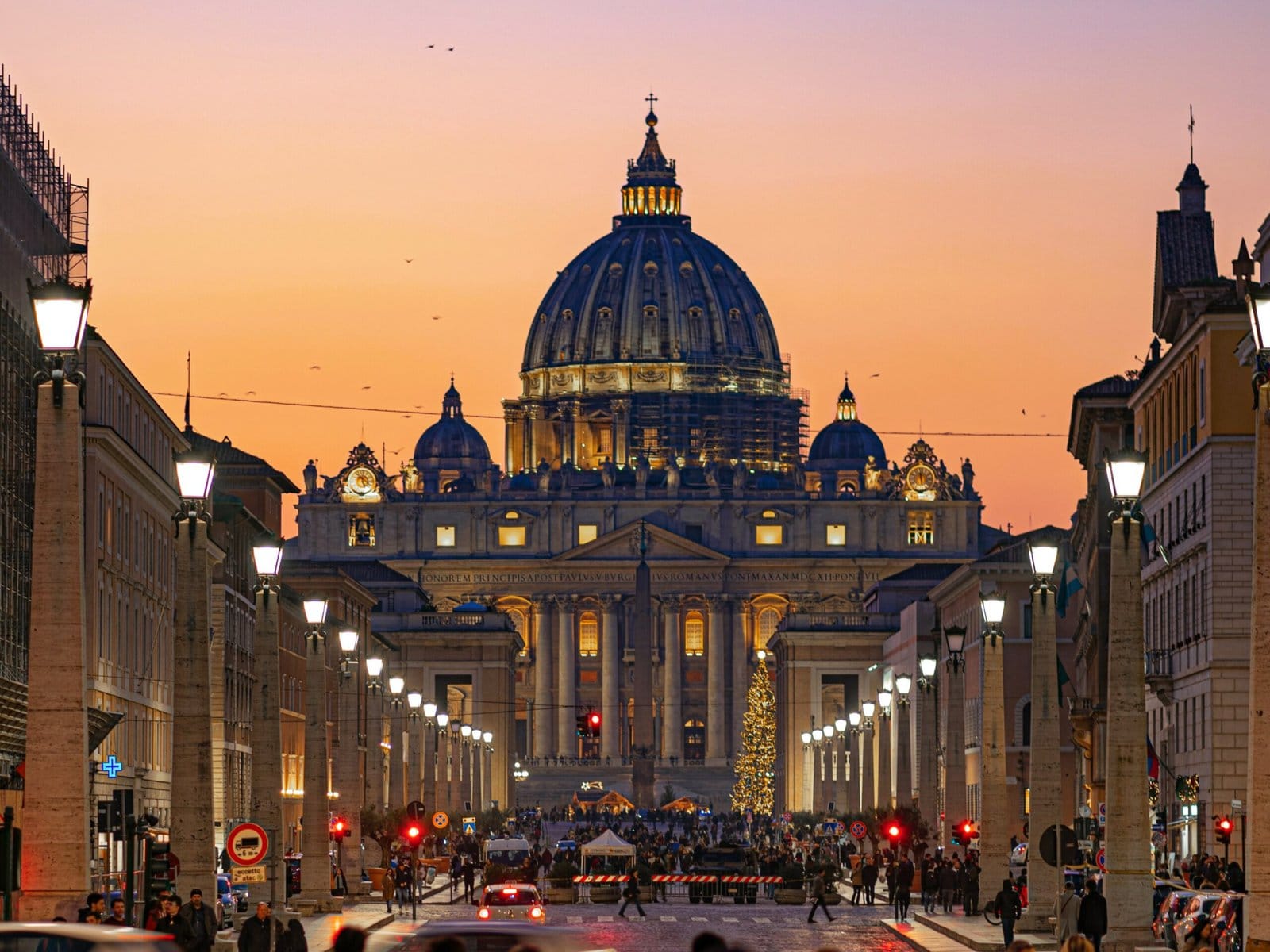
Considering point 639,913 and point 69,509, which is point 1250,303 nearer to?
point 69,509

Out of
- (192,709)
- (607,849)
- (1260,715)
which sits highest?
(192,709)

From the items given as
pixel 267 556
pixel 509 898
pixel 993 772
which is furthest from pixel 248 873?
pixel 509 898

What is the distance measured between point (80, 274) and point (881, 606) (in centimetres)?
13869

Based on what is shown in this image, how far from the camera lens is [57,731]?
22.9 metres

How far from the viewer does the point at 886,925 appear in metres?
57.9

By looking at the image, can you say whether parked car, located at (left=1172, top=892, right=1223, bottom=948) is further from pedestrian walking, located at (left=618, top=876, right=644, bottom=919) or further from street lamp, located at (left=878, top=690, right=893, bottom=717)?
street lamp, located at (left=878, top=690, right=893, bottom=717)

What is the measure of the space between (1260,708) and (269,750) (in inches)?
740

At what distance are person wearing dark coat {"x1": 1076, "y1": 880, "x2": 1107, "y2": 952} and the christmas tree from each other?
5587 inches

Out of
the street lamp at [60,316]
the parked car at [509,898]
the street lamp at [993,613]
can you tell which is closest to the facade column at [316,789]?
the parked car at [509,898]

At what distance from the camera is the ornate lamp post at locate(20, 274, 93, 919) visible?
2248 cm

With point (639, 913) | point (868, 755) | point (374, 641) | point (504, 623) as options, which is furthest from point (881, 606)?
point (639, 913)

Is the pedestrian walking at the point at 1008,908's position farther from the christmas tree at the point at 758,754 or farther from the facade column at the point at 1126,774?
the christmas tree at the point at 758,754

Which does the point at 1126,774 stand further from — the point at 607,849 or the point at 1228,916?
the point at 607,849

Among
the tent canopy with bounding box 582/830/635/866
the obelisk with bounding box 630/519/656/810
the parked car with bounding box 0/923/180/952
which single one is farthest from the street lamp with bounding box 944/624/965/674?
the obelisk with bounding box 630/519/656/810
